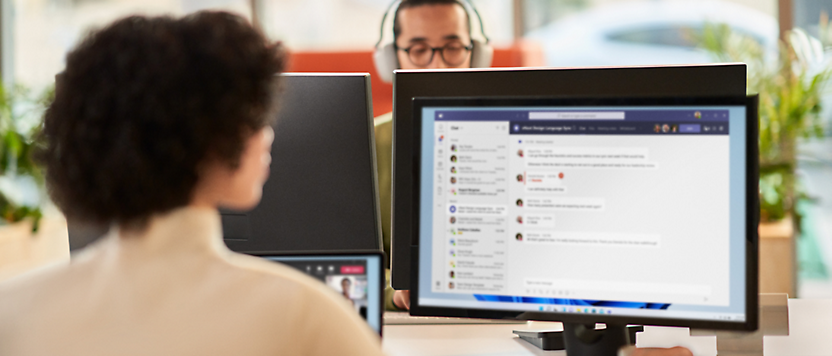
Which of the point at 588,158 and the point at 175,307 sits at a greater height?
the point at 588,158

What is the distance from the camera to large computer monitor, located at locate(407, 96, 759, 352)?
0.79 m

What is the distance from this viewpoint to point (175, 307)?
45 cm

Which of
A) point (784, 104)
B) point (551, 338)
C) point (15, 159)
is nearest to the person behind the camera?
point (551, 338)

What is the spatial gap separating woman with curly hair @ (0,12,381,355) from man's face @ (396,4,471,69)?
4.40 feet

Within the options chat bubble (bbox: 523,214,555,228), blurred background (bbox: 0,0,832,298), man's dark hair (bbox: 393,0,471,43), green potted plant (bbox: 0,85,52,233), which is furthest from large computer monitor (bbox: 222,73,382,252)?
green potted plant (bbox: 0,85,52,233)

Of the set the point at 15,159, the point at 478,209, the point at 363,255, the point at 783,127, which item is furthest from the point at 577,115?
the point at 15,159

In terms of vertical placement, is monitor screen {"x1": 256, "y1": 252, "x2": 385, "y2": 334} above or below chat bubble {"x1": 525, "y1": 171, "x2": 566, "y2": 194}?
below

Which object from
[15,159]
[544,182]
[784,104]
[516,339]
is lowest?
[516,339]

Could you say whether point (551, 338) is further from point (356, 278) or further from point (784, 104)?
point (784, 104)

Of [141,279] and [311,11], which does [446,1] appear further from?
[311,11]

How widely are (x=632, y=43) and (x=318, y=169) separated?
323 centimetres

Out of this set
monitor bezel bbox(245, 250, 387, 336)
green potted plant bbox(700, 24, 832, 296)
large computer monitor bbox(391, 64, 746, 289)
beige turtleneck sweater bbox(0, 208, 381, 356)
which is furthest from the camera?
green potted plant bbox(700, 24, 832, 296)

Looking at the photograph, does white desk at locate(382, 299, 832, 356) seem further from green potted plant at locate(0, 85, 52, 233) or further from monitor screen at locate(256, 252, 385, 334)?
green potted plant at locate(0, 85, 52, 233)

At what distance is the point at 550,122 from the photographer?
2.74 ft
